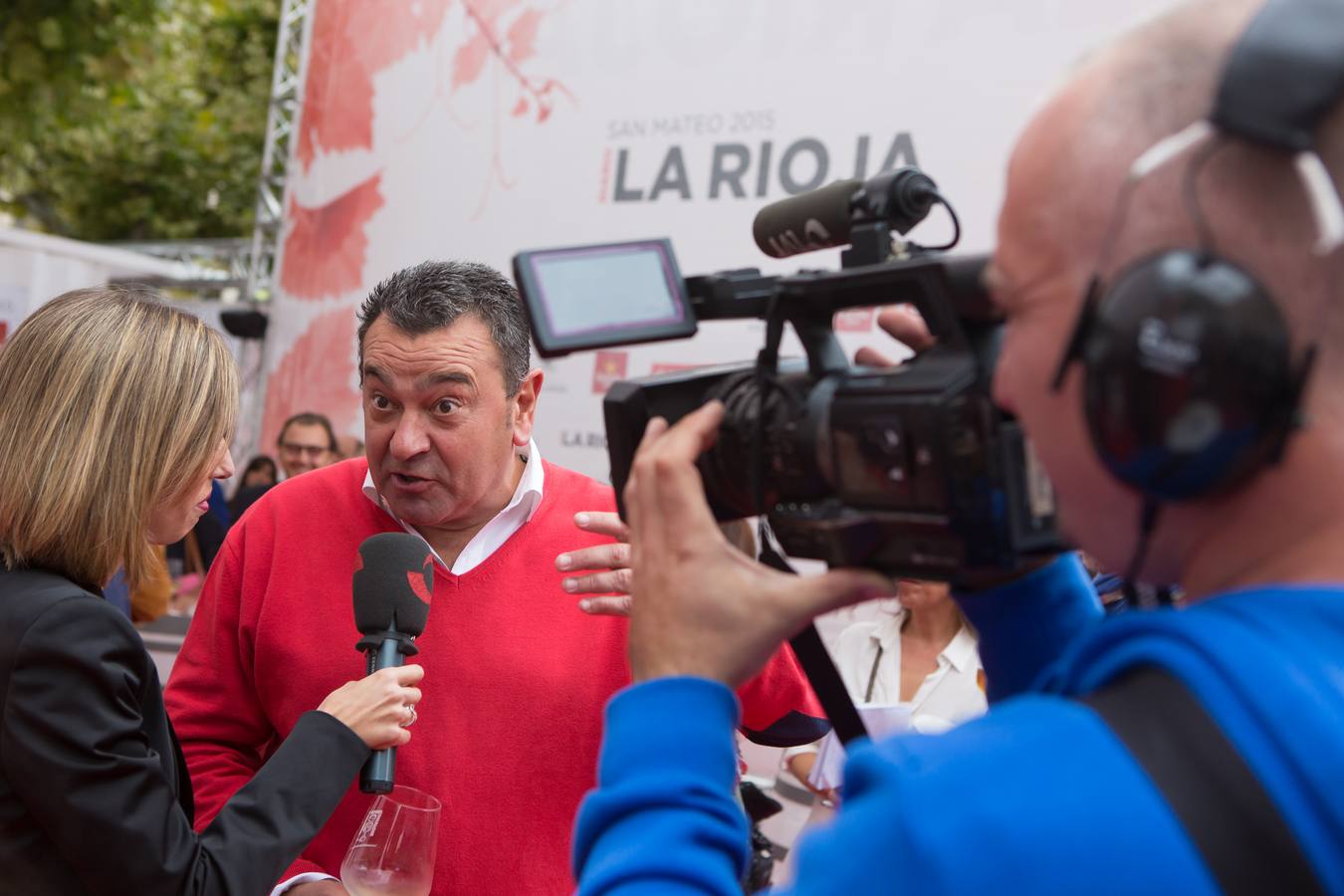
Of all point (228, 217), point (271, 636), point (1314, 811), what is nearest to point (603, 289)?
point (1314, 811)

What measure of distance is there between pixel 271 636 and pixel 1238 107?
180 centimetres

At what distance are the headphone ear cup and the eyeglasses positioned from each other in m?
5.67

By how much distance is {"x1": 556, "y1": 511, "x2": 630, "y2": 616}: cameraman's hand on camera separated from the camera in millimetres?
1652

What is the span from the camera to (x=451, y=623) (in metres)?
2.12

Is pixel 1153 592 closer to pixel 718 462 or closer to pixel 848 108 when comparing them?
pixel 718 462

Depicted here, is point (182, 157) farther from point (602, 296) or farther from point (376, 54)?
point (602, 296)

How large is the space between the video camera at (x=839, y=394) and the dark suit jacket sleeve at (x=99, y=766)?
815mm

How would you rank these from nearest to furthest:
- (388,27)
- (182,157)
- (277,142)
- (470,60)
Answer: (470,60), (388,27), (277,142), (182,157)

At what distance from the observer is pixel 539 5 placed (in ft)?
18.7

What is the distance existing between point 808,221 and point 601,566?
0.75 m

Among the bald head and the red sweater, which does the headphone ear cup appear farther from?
the red sweater

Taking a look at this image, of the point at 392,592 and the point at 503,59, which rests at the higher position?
the point at 503,59

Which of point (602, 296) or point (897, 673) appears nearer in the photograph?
point (602, 296)

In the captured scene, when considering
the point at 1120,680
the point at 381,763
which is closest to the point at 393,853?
the point at 381,763
